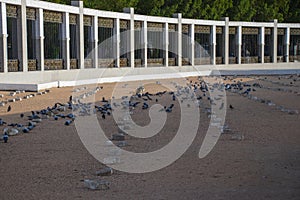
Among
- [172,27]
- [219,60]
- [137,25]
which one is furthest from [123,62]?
[219,60]

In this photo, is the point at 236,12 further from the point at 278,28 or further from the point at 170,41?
the point at 170,41

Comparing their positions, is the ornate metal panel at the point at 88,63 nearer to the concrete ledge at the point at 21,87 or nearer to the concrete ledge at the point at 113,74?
the concrete ledge at the point at 113,74

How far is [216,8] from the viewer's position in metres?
45.5

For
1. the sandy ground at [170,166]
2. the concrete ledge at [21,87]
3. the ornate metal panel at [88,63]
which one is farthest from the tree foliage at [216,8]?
the sandy ground at [170,166]

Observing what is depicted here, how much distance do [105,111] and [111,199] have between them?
7795mm

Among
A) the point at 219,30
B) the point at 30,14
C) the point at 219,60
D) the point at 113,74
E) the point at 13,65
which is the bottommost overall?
the point at 113,74

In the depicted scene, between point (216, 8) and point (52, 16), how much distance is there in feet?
71.5

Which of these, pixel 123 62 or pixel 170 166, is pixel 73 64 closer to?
pixel 123 62

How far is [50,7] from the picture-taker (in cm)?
2556

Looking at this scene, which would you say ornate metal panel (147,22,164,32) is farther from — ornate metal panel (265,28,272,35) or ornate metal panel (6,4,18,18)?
ornate metal panel (6,4,18,18)

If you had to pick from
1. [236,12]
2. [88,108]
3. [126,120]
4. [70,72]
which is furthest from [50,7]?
[236,12]

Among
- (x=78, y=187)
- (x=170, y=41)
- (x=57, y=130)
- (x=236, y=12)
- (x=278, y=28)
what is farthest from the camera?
(x=236, y=12)

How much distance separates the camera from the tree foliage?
129ft

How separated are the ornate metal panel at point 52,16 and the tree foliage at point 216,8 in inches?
425
